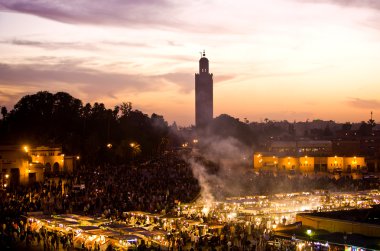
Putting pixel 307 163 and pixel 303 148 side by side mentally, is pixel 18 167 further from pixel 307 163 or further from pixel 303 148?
pixel 303 148

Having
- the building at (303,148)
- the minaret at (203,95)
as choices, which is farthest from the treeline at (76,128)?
the minaret at (203,95)

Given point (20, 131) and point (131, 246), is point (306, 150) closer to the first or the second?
point (20, 131)

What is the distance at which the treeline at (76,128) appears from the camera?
60.0 meters

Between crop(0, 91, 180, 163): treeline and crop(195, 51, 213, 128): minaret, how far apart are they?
2275cm

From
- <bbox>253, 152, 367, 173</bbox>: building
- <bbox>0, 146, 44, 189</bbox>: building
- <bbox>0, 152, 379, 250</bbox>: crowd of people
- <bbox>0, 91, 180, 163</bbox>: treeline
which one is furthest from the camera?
<bbox>253, 152, 367, 173</bbox>: building

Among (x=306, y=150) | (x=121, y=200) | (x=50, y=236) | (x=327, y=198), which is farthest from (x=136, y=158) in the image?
(x=50, y=236)

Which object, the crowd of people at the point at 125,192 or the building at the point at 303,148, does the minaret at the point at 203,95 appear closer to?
the building at the point at 303,148

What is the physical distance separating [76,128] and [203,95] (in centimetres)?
3531

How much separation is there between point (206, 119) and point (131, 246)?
253ft

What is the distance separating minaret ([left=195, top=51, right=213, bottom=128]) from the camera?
95938 millimetres

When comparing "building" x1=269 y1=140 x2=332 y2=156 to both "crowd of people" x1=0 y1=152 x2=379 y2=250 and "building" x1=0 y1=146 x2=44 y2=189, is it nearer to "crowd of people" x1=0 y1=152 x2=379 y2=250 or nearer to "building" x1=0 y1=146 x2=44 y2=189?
"crowd of people" x1=0 y1=152 x2=379 y2=250

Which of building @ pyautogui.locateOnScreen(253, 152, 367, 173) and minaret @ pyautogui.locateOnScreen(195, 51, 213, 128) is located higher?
minaret @ pyautogui.locateOnScreen(195, 51, 213, 128)

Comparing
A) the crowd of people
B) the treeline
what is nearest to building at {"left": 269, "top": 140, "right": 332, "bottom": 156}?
the treeline

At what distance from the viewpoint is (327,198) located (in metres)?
29.5
